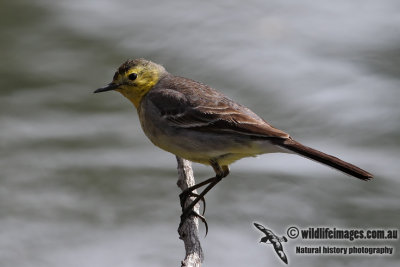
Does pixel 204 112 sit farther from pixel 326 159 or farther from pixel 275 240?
pixel 275 240

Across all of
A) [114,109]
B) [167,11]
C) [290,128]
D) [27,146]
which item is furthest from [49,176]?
[167,11]

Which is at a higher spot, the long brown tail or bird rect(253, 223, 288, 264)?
bird rect(253, 223, 288, 264)

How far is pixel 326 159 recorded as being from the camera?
6699mm

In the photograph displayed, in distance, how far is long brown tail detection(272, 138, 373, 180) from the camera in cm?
659

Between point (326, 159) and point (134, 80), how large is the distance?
210 centimetres

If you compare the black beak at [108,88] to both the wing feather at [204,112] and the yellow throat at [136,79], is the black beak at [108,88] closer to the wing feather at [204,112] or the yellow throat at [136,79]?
the yellow throat at [136,79]

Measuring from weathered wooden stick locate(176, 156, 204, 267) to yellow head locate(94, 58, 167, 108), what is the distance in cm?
74

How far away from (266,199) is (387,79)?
9.58 feet

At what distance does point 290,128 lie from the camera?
10.9 metres

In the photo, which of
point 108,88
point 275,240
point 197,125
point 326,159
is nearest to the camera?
point 326,159

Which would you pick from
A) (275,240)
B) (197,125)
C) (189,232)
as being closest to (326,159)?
(197,125)

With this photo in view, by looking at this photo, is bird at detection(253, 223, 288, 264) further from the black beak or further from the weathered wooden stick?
the black beak

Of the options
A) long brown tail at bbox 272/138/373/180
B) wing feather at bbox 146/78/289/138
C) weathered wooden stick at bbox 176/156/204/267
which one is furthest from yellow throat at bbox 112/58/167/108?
long brown tail at bbox 272/138/373/180

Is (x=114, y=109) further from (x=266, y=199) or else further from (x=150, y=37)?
(x=266, y=199)
